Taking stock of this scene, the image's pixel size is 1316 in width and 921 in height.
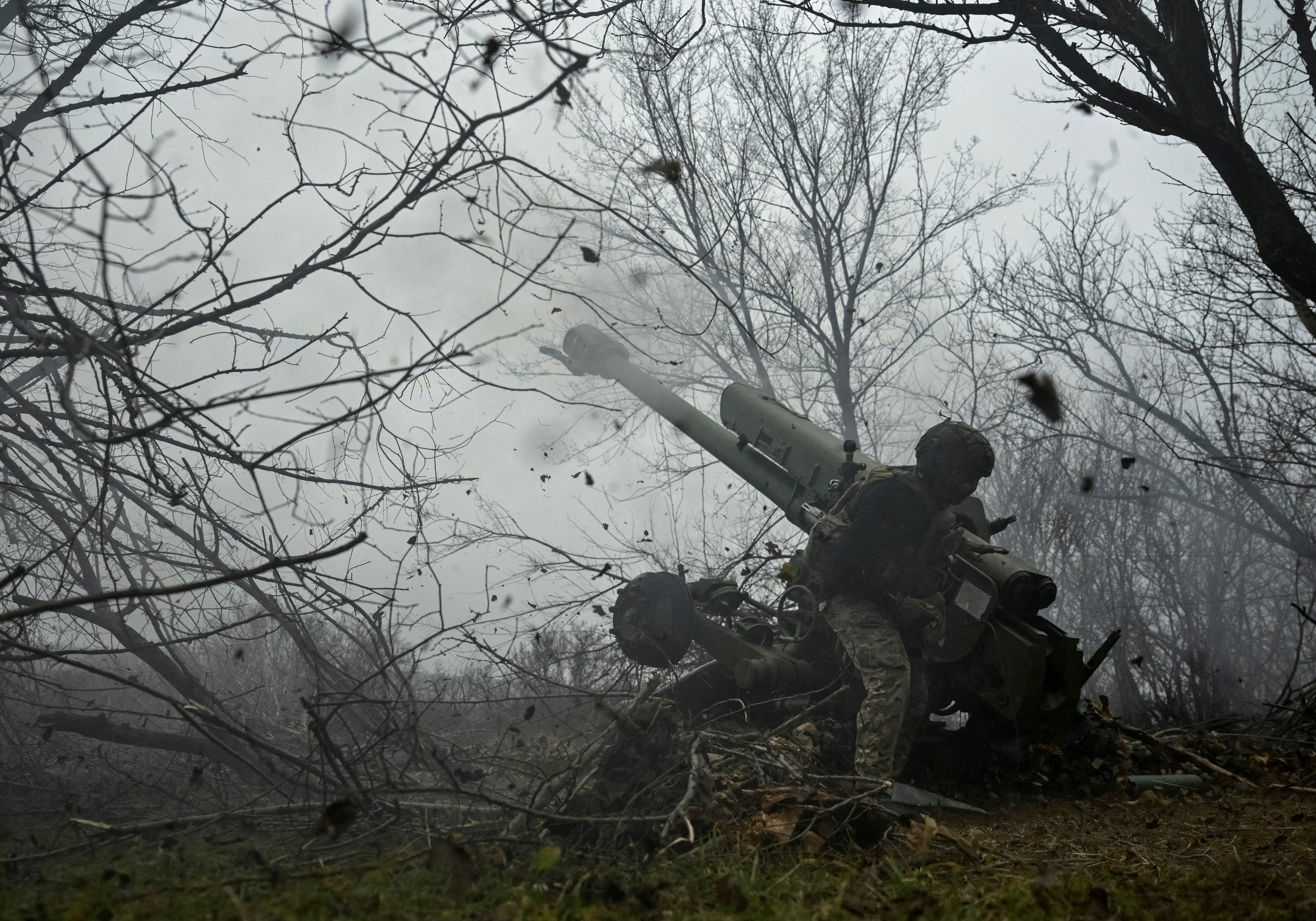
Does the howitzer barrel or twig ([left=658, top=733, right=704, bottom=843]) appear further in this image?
the howitzer barrel

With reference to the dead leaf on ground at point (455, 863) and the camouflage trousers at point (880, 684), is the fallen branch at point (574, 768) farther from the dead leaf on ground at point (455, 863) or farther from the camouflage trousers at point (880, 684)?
the camouflage trousers at point (880, 684)

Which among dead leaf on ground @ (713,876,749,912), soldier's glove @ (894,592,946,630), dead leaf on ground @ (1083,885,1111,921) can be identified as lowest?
dead leaf on ground @ (1083,885,1111,921)

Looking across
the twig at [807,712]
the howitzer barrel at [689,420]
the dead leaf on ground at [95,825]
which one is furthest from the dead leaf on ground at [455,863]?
the howitzer barrel at [689,420]

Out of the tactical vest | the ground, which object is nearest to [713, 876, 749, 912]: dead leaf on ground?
the ground

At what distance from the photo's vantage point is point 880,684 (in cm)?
491

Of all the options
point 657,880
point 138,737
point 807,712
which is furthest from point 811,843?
point 138,737

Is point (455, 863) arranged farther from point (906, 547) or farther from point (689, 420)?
point (689, 420)

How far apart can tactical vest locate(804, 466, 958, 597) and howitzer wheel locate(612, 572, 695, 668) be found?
32.1 inches

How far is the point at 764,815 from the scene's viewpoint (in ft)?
11.6

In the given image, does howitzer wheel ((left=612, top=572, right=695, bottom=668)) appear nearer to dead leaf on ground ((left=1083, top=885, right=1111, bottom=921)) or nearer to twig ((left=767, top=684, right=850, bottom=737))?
twig ((left=767, top=684, right=850, bottom=737))

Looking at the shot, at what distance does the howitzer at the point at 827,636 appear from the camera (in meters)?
5.34

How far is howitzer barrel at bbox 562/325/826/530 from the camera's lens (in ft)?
21.3

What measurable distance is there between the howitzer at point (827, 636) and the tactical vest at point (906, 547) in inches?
14.6

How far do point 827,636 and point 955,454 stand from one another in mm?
1530
